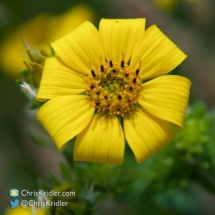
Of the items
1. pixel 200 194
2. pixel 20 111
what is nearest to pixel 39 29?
pixel 20 111

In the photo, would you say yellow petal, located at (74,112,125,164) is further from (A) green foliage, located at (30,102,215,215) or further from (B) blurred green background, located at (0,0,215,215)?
(B) blurred green background, located at (0,0,215,215)

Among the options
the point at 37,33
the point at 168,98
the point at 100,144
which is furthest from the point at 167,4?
the point at 100,144

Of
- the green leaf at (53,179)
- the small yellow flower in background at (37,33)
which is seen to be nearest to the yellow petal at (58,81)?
the green leaf at (53,179)

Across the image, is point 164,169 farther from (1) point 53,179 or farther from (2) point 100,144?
(2) point 100,144

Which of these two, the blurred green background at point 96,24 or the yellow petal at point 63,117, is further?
the blurred green background at point 96,24

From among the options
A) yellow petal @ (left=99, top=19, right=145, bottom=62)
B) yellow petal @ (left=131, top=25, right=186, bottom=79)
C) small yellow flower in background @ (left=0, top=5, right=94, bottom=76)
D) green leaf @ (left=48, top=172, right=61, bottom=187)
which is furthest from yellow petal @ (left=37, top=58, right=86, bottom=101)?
small yellow flower in background @ (left=0, top=5, right=94, bottom=76)

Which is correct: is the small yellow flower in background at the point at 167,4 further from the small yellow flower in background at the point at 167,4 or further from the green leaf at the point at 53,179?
the green leaf at the point at 53,179
